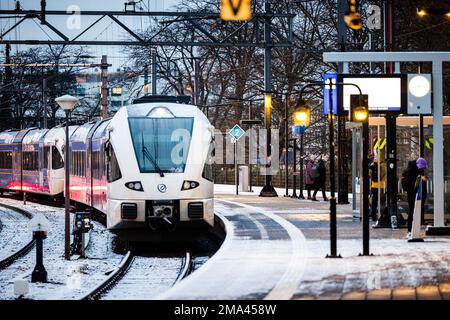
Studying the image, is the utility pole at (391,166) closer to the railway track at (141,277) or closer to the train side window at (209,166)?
the train side window at (209,166)

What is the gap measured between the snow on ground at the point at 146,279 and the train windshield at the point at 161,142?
6.99 ft

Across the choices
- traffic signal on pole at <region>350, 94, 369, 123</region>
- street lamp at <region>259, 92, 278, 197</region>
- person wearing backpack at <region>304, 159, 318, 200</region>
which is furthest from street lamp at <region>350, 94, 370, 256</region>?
street lamp at <region>259, 92, 278, 197</region>

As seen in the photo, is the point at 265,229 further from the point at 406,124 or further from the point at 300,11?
the point at 300,11

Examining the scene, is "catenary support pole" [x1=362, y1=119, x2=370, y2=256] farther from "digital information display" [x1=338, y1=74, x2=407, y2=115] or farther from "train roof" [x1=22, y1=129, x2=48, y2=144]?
"train roof" [x1=22, y1=129, x2=48, y2=144]

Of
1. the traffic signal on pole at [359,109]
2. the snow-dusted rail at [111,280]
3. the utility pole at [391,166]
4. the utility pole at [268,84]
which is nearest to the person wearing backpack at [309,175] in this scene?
the utility pole at [268,84]

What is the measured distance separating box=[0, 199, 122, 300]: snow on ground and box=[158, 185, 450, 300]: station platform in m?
2.48

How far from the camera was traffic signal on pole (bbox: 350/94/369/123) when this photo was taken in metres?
18.5

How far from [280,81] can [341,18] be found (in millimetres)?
18446

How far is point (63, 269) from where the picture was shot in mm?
22453

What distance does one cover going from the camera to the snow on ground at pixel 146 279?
18.0 metres

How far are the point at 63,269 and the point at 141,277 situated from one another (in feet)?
7.95

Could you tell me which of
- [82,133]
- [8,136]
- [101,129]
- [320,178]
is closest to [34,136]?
[8,136]
